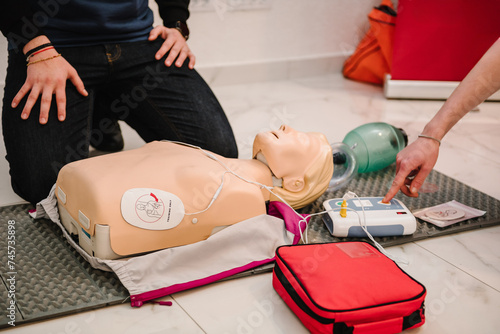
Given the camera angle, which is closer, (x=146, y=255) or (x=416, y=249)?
(x=146, y=255)

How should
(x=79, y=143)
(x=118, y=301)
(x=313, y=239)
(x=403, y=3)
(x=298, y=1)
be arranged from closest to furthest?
(x=118, y=301)
(x=313, y=239)
(x=79, y=143)
(x=403, y=3)
(x=298, y=1)

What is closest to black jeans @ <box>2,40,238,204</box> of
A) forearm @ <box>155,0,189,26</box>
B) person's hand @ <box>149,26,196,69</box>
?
person's hand @ <box>149,26,196,69</box>

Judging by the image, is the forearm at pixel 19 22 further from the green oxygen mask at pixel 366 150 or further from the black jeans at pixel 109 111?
the green oxygen mask at pixel 366 150

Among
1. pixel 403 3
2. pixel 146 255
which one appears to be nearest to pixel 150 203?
pixel 146 255

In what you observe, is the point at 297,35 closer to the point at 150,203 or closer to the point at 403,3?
the point at 403,3

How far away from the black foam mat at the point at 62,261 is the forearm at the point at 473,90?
0.28 metres

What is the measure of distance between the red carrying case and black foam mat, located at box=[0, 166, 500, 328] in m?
0.13

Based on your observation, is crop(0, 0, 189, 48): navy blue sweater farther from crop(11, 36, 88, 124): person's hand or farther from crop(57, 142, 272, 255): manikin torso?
crop(57, 142, 272, 255): manikin torso

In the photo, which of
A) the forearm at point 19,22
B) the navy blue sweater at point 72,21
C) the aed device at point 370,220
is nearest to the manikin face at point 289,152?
the aed device at point 370,220

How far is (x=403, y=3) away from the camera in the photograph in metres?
2.27

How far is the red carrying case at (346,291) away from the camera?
0.96 m

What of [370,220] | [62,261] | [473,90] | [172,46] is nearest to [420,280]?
[370,220]

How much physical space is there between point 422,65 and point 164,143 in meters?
1.45

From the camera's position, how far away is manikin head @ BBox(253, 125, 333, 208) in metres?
1.28
